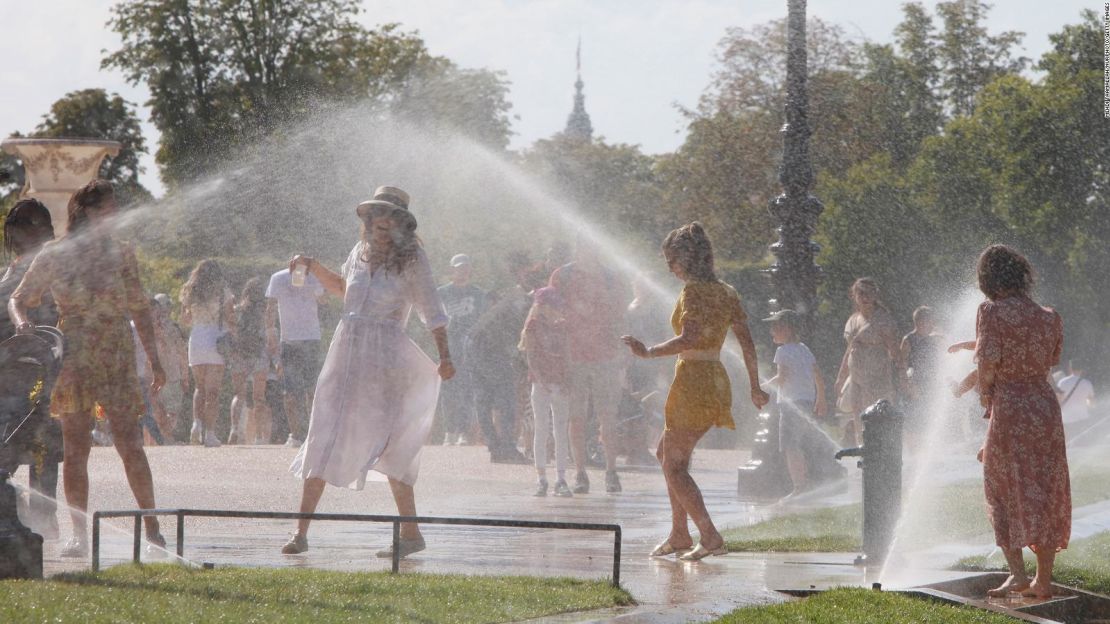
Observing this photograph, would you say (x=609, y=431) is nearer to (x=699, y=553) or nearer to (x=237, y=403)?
(x=699, y=553)

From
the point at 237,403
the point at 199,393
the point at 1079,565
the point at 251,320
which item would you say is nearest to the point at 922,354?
the point at 251,320

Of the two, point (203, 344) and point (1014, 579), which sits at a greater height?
point (203, 344)

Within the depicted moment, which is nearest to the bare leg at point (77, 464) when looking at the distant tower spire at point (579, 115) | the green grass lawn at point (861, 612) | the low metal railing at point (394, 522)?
the low metal railing at point (394, 522)

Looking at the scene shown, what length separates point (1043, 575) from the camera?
7660 mm

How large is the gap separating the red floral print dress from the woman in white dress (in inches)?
106

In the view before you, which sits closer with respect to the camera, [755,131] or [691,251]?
[691,251]

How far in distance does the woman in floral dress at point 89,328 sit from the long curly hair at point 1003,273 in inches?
161

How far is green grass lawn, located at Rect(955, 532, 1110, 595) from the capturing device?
8242 mm

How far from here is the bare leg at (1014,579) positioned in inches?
302

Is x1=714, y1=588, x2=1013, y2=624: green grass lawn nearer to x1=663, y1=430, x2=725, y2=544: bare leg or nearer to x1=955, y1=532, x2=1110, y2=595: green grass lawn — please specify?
x1=955, y1=532, x2=1110, y2=595: green grass lawn

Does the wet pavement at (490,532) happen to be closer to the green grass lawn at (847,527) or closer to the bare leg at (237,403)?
the green grass lawn at (847,527)

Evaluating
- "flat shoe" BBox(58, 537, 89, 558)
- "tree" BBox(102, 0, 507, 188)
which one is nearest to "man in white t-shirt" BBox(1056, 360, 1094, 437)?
"flat shoe" BBox(58, 537, 89, 558)

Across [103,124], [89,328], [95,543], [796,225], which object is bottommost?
[95,543]

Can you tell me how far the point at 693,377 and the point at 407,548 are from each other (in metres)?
1.70
